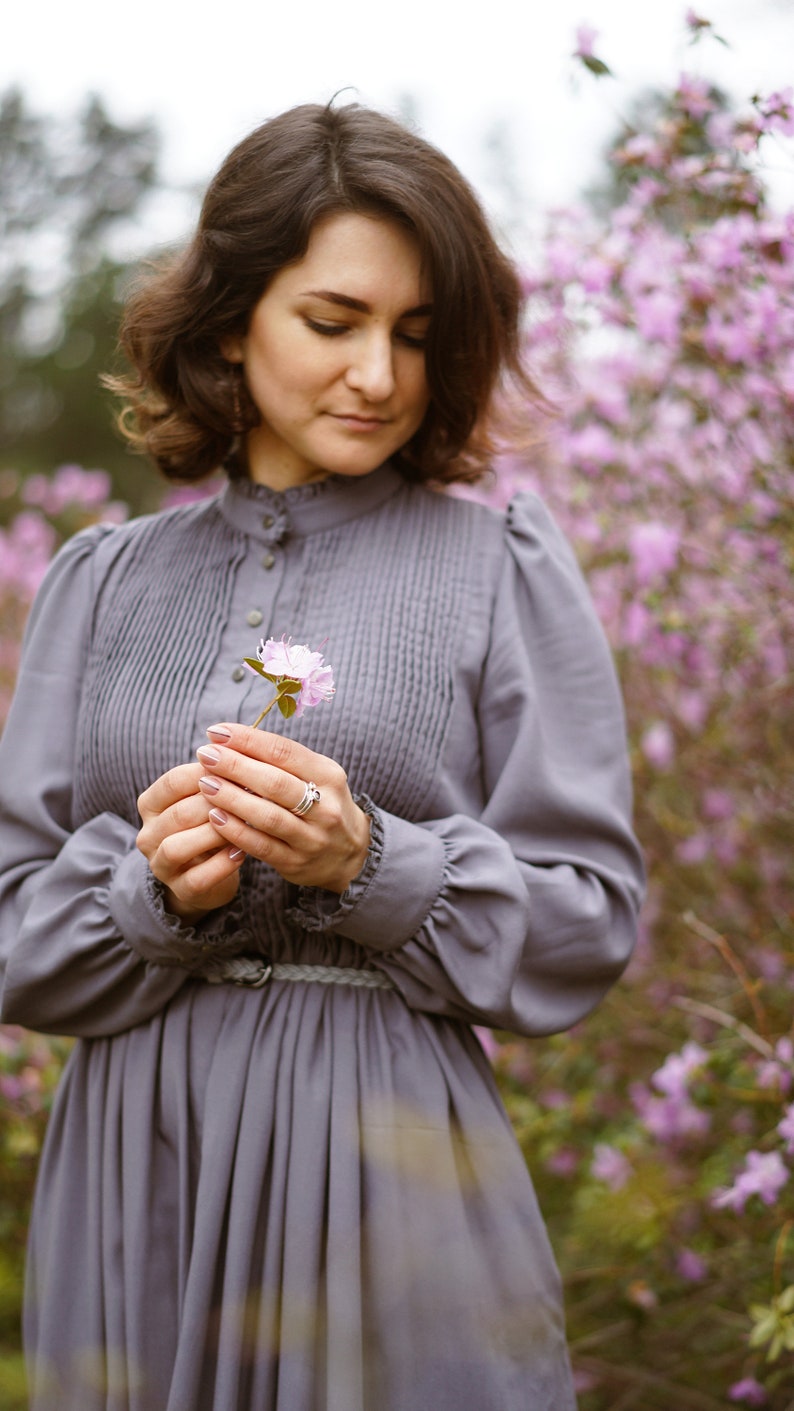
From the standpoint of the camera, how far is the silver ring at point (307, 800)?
120 cm

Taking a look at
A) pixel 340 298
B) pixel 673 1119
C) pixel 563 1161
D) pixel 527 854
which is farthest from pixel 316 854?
A: pixel 563 1161

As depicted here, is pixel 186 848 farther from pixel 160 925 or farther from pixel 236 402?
pixel 236 402

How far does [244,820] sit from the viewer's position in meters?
1.22

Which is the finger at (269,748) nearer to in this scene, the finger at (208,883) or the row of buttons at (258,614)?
the finger at (208,883)

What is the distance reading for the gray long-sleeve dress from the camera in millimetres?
1348

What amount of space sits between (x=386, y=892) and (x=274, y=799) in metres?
0.20

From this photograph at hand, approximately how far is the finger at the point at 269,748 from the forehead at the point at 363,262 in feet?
1.98

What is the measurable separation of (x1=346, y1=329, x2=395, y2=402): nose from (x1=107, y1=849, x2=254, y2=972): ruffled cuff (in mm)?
606

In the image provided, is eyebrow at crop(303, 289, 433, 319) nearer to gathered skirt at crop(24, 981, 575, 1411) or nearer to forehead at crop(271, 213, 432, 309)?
forehead at crop(271, 213, 432, 309)

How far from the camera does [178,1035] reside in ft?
4.82

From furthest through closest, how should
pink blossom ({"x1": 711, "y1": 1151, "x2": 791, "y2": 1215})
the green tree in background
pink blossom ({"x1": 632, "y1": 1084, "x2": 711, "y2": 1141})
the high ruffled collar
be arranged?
1. the green tree in background
2. pink blossom ({"x1": 632, "y1": 1084, "x2": 711, "y2": 1141})
3. pink blossom ({"x1": 711, "y1": 1151, "x2": 791, "y2": 1215})
4. the high ruffled collar

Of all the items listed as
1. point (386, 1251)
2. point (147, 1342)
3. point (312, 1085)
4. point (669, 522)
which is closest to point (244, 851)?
point (312, 1085)

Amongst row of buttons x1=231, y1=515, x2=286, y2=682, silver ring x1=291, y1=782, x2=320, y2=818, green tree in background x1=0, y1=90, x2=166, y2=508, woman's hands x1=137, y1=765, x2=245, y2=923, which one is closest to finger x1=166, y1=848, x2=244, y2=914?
woman's hands x1=137, y1=765, x2=245, y2=923

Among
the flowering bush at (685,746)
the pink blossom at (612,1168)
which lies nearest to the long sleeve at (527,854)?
the flowering bush at (685,746)
